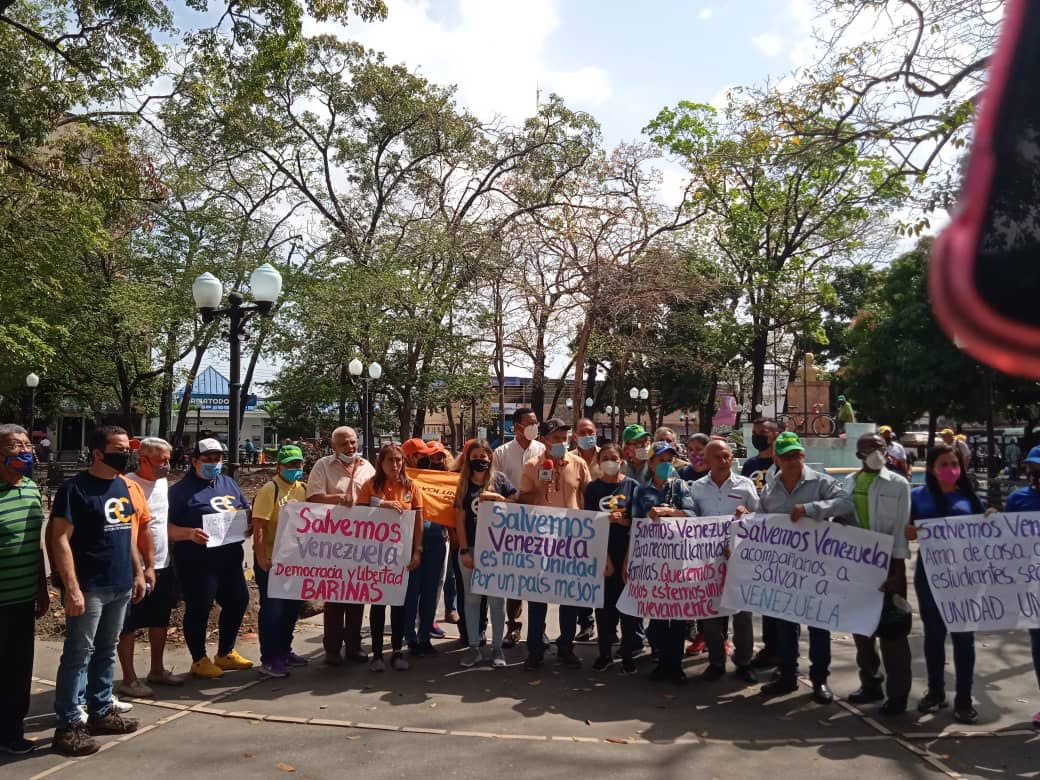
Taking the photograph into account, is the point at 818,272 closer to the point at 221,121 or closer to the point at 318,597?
the point at 221,121

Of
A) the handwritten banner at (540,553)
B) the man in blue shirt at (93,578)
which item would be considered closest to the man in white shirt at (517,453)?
the handwritten banner at (540,553)

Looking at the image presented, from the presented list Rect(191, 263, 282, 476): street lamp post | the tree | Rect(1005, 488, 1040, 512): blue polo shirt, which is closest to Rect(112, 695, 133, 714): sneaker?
Rect(191, 263, 282, 476): street lamp post

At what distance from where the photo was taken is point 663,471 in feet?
20.5

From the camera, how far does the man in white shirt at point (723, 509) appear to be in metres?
6.05

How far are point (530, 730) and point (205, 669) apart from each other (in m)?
2.62

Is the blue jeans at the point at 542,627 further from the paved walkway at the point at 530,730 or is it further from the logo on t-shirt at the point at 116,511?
the logo on t-shirt at the point at 116,511

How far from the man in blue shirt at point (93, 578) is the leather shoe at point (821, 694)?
438cm

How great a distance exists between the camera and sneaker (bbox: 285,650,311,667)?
21.1 ft

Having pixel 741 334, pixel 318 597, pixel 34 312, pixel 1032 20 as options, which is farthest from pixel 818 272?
pixel 1032 20

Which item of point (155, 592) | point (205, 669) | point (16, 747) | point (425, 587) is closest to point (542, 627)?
point (425, 587)

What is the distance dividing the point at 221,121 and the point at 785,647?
24488 mm

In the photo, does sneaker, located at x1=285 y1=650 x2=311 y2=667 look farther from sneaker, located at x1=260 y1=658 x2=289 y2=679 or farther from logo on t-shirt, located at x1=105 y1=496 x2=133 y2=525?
logo on t-shirt, located at x1=105 y1=496 x2=133 y2=525

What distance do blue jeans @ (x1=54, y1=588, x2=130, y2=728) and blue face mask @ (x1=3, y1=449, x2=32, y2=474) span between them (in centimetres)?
79

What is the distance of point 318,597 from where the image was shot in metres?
6.39
